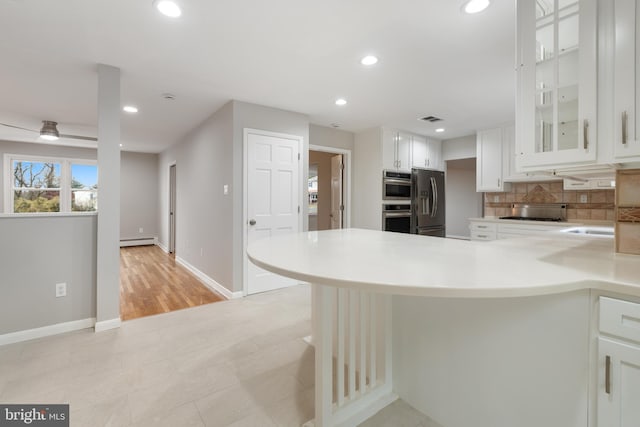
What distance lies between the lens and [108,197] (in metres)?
2.59

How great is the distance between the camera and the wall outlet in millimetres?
2543

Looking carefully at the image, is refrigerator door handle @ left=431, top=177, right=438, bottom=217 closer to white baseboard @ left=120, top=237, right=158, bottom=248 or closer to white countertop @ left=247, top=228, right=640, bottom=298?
white countertop @ left=247, top=228, right=640, bottom=298

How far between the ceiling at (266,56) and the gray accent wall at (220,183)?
0.69 ft

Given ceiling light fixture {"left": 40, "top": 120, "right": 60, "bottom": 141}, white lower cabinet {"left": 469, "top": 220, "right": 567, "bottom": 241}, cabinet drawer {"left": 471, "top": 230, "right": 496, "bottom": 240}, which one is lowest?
cabinet drawer {"left": 471, "top": 230, "right": 496, "bottom": 240}

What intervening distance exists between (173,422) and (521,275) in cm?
176

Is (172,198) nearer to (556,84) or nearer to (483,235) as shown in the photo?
(483,235)

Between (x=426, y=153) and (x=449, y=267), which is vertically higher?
(x=426, y=153)

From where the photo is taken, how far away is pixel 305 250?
52.5 inches

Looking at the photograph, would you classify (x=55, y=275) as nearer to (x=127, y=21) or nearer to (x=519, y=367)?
(x=127, y=21)

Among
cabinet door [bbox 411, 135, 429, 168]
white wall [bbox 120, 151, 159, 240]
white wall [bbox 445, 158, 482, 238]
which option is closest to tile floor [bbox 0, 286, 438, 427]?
cabinet door [bbox 411, 135, 429, 168]

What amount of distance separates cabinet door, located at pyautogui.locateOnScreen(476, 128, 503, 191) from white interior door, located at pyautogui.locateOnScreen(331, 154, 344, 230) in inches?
89.4

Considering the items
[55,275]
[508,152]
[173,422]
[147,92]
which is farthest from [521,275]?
[508,152]

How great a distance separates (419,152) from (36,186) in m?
7.64

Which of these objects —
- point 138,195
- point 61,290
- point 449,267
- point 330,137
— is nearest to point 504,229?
point 330,137
